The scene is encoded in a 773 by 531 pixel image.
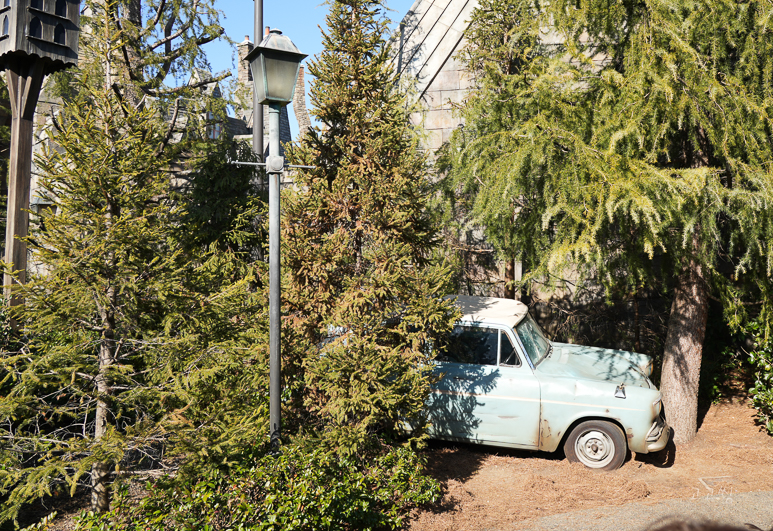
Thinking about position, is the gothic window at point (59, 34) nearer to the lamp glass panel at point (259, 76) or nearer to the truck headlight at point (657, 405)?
the lamp glass panel at point (259, 76)

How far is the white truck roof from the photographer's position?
6.52 meters

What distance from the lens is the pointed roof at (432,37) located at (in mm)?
10539

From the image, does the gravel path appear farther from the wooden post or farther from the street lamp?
the wooden post

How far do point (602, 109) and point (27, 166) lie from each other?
6464 mm

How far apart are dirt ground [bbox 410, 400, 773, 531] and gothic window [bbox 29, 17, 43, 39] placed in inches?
263

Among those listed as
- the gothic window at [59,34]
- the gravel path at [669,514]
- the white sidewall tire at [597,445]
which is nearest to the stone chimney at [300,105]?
the gothic window at [59,34]

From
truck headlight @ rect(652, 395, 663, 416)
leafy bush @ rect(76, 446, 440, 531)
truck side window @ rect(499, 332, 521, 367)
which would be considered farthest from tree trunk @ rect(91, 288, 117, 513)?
truck headlight @ rect(652, 395, 663, 416)

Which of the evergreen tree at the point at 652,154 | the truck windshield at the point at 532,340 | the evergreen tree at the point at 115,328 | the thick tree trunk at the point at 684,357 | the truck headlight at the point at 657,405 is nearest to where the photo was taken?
the evergreen tree at the point at 115,328

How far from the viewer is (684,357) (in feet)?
23.0

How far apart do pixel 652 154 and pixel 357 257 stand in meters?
3.17

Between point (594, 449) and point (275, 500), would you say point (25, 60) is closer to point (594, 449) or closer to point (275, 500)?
point (275, 500)

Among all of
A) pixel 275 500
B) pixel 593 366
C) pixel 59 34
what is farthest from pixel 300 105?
pixel 275 500

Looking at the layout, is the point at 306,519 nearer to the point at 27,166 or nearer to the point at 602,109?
the point at 602,109

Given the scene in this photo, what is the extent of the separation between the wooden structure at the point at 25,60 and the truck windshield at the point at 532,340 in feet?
18.9
